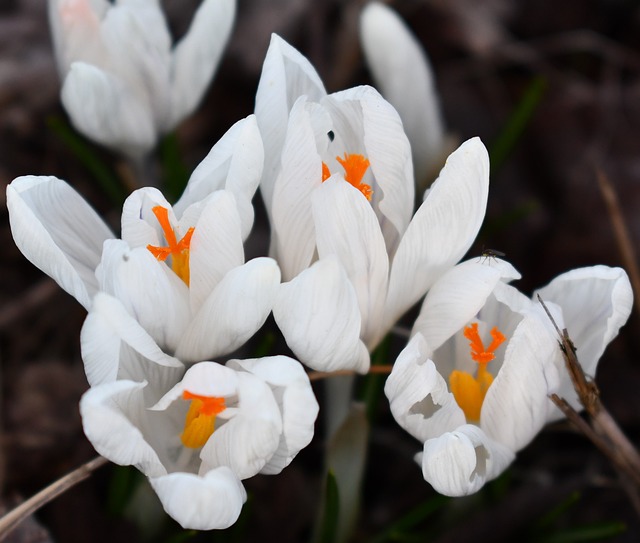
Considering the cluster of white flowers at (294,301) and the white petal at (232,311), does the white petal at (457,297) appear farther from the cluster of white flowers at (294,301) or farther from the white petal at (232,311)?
the white petal at (232,311)

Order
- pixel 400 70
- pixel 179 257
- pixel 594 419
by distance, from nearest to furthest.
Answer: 1. pixel 179 257
2. pixel 594 419
3. pixel 400 70

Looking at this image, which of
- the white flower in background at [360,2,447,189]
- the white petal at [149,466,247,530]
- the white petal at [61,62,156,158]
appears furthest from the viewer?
the white flower in background at [360,2,447,189]

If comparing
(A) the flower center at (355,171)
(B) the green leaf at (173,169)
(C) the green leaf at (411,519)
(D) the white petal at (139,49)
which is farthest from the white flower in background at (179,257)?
(B) the green leaf at (173,169)

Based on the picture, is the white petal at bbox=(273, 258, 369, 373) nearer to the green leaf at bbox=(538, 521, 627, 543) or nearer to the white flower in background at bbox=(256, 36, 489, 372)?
the white flower in background at bbox=(256, 36, 489, 372)

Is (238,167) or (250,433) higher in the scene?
(238,167)

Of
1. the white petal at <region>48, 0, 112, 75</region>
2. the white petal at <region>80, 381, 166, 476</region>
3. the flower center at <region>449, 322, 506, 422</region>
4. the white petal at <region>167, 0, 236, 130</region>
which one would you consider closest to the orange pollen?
the flower center at <region>449, 322, 506, 422</region>

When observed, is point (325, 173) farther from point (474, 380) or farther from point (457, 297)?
point (474, 380)

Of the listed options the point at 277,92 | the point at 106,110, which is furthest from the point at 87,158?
the point at 277,92
